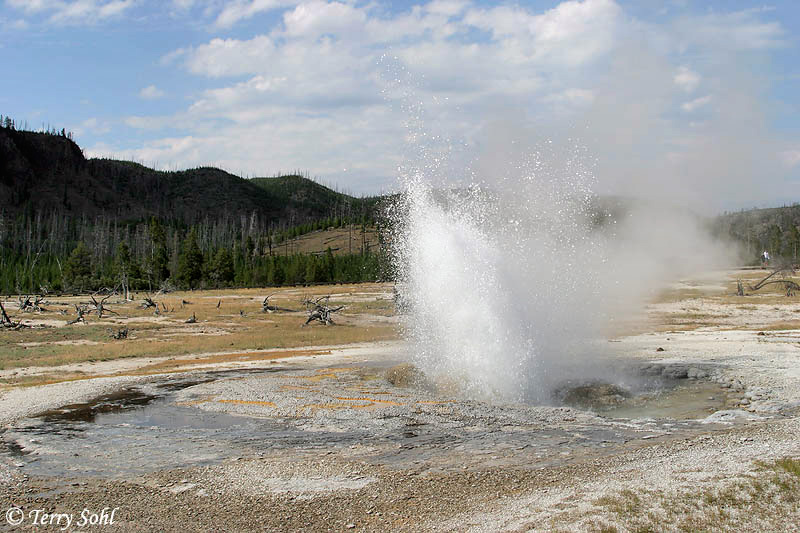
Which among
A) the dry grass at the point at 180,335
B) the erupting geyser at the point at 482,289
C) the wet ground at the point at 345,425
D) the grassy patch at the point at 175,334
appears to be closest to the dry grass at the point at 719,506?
the wet ground at the point at 345,425

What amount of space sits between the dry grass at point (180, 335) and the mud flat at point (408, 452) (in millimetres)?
8890

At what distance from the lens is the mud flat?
8.52 m

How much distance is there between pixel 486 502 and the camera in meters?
8.95

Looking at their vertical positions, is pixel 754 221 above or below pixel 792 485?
above

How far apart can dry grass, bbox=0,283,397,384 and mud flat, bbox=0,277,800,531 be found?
29.2ft

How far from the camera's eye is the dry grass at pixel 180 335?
29109 mm

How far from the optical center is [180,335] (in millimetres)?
37719

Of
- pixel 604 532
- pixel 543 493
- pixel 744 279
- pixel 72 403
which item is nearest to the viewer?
pixel 604 532

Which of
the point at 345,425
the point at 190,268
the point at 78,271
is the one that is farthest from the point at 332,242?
the point at 345,425

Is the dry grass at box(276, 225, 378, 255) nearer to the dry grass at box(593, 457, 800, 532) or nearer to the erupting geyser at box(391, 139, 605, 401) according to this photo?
the erupting geyser at box(391, 139, 605, 401)

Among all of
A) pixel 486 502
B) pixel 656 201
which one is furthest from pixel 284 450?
pixel 656 201

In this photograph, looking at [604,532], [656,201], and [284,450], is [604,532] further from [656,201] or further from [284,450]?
[656,201]

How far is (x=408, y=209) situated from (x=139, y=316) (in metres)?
36.3

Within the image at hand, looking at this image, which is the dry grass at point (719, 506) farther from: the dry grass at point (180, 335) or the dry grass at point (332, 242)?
the dry grass at point (332, 242)
